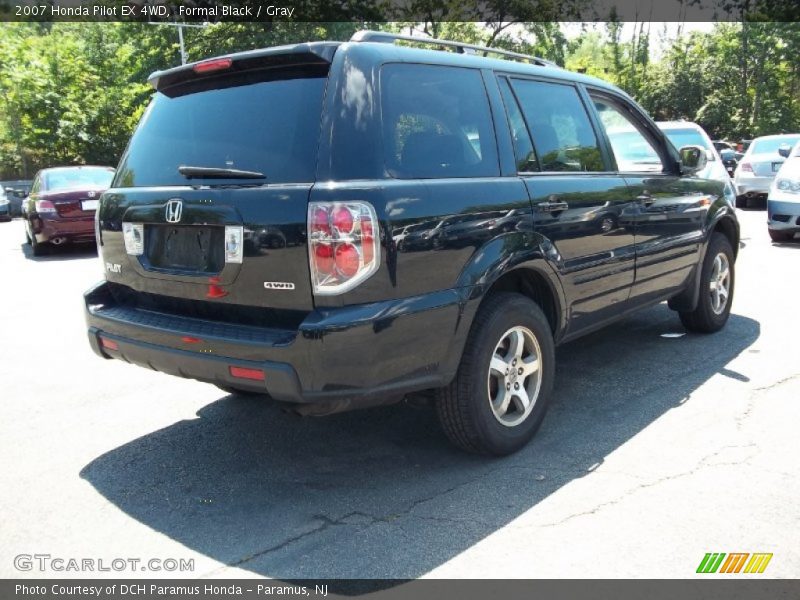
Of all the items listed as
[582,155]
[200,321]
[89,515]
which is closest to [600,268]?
[582,155]

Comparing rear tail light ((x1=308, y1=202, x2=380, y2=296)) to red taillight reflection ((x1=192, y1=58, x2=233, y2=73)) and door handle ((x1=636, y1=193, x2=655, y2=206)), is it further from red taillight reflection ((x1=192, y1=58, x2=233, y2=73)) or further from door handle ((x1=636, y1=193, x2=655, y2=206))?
door handle ((x1=636, y1=193, x2=655, y2=206))

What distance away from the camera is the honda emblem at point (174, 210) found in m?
3.23

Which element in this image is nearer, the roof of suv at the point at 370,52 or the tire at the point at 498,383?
the roof of suv at the point at 370,52

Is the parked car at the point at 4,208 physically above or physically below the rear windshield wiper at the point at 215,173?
below

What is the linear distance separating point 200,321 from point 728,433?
279 cm

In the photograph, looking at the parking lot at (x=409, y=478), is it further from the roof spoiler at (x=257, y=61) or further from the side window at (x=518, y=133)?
the roof spoiler at (x=257, y=61)

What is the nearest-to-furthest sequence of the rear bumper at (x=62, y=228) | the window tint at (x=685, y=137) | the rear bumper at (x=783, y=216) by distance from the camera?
the rear bumper at (x=783, y=216) < the window tint at (x=685, y=137) < the rear bumper at (x=62, y=228)

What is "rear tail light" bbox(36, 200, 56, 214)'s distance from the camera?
12.1 metres

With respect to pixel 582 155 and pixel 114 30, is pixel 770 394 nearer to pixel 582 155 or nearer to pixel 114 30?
pixel 582 155

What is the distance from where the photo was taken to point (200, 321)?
3242mm

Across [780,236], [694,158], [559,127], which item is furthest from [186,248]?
[780,236]

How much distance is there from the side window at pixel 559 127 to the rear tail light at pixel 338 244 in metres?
1.48

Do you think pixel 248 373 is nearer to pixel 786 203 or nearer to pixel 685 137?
pixel 685 137

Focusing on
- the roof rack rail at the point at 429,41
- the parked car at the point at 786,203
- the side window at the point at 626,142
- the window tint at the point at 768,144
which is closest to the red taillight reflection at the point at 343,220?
the roof rack rail at the point at 429,41
